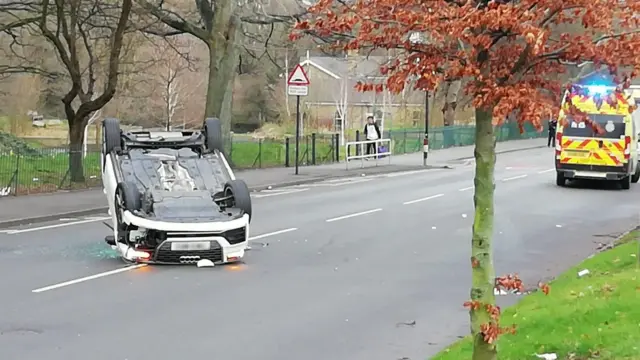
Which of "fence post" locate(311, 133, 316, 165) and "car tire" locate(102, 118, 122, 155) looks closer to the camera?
"car tire" locate(102, 118, 122, 155)

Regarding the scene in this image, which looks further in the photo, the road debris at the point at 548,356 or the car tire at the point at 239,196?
the car tire at the point at 239,196

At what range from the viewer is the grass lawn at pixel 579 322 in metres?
7.66

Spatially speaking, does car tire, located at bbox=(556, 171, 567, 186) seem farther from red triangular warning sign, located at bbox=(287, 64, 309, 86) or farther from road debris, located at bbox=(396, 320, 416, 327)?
road debris, located at bbox=(396, 320, 416, 327)

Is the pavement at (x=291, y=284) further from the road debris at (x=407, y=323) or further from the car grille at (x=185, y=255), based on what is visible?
the car grille at (x=185, y=255)

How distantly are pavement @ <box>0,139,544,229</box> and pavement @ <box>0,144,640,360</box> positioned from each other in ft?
2.63

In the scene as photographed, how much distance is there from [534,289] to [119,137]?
652 cm

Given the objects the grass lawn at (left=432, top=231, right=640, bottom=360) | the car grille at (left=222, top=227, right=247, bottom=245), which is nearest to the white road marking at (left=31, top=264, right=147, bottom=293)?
the car grille at (left=222, top=227, right=247, bottom=245)

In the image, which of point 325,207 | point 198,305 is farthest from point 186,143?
point 325,207

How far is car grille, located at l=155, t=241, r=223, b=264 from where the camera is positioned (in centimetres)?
1295

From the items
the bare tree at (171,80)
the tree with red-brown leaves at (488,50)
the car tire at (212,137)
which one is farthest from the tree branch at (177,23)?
the tree with red-brown leaves at (488,50)

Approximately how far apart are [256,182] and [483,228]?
22.3 m

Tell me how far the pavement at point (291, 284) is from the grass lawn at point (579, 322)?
0.32m

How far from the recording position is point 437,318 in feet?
34.4

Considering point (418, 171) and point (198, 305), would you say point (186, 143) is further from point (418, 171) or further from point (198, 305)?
point (418, 171)
